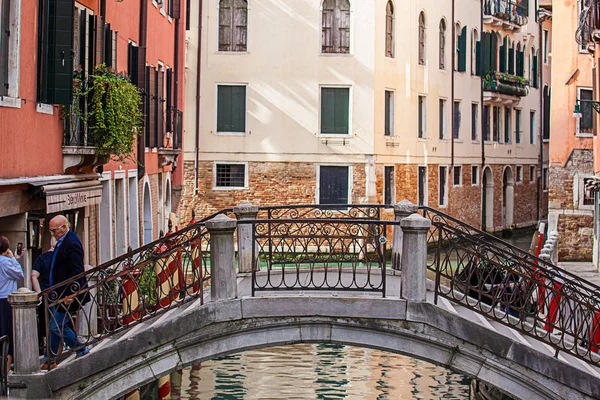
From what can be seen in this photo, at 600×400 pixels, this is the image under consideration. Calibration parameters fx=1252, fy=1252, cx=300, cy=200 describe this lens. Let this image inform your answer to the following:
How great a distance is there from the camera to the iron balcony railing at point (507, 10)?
43.7m

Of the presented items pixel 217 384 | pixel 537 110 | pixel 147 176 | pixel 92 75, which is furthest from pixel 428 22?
pixel 92 75

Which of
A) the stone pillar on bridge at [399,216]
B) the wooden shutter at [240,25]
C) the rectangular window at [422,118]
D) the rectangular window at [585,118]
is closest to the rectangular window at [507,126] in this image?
the rectangular window at [422,118]

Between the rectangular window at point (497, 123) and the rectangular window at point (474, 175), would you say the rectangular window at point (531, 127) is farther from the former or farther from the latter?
the rectangular window at point (474, 175)

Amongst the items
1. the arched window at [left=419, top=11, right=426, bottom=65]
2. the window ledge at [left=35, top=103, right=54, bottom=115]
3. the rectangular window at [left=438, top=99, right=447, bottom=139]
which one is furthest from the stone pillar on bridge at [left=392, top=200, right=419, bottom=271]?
the rectangular window at [left=438, top=99, right=447, bottom=139]

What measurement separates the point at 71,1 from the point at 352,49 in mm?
20314

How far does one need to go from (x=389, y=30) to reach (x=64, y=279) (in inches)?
943

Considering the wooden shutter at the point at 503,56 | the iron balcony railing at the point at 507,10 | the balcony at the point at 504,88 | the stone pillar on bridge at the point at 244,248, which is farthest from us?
the wooden shutter at the point at 503,56

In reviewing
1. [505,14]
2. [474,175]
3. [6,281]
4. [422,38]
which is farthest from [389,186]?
[6,281]

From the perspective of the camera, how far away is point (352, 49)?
32.7 metres

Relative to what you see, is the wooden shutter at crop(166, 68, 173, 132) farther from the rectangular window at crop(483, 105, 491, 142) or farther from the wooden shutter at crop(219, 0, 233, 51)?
the rectangular window at crop(483, 105, 491, 142)

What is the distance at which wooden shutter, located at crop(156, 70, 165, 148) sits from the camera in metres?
20.9

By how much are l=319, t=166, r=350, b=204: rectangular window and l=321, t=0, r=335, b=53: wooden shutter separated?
3122mm

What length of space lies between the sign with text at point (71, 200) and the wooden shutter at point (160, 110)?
5.67m

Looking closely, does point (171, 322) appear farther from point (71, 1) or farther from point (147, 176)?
point (147, 176)
